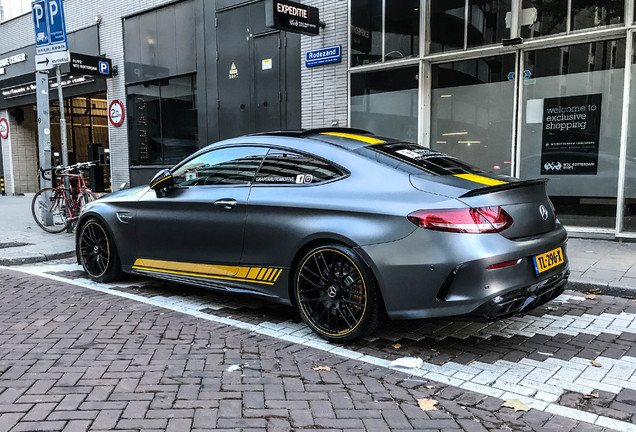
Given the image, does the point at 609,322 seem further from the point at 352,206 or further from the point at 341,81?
the point at 341,81

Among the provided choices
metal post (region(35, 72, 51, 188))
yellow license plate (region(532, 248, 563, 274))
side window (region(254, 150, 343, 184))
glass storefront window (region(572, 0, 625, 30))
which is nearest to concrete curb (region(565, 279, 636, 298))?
yellow license plate (region(532, 248, 563, 274))

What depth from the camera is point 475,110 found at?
29.6ft

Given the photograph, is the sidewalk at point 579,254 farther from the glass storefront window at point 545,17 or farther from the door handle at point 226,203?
the door handle at point 226,203

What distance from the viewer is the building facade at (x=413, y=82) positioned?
7867 millimetres

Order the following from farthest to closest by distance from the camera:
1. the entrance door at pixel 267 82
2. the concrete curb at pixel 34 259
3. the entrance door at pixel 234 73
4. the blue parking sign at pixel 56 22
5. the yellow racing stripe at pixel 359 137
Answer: the entrance door at pixel 234 73 < the entrance door at pixel 267 82 < the blue parking sign at pixel 56 22 < the concrete curb at pixel 34 259 < the yellow racing stripe at pixel 359 137

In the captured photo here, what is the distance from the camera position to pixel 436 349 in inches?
147

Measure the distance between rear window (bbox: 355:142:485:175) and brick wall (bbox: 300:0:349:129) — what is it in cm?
651

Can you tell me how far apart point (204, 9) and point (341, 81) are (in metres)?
4.60

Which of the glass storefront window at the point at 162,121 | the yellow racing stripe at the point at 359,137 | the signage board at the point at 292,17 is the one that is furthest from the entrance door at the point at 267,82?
the yellow racing stripe at the point at 359,137

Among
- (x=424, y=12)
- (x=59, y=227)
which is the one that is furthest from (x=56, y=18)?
(x=424, y=12)

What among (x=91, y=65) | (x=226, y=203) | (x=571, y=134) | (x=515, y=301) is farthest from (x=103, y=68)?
(x=515, y=301)

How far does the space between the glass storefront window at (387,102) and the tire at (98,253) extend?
6.08 m

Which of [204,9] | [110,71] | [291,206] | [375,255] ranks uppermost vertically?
[204,9]

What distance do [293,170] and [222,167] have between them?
2.79 ft
